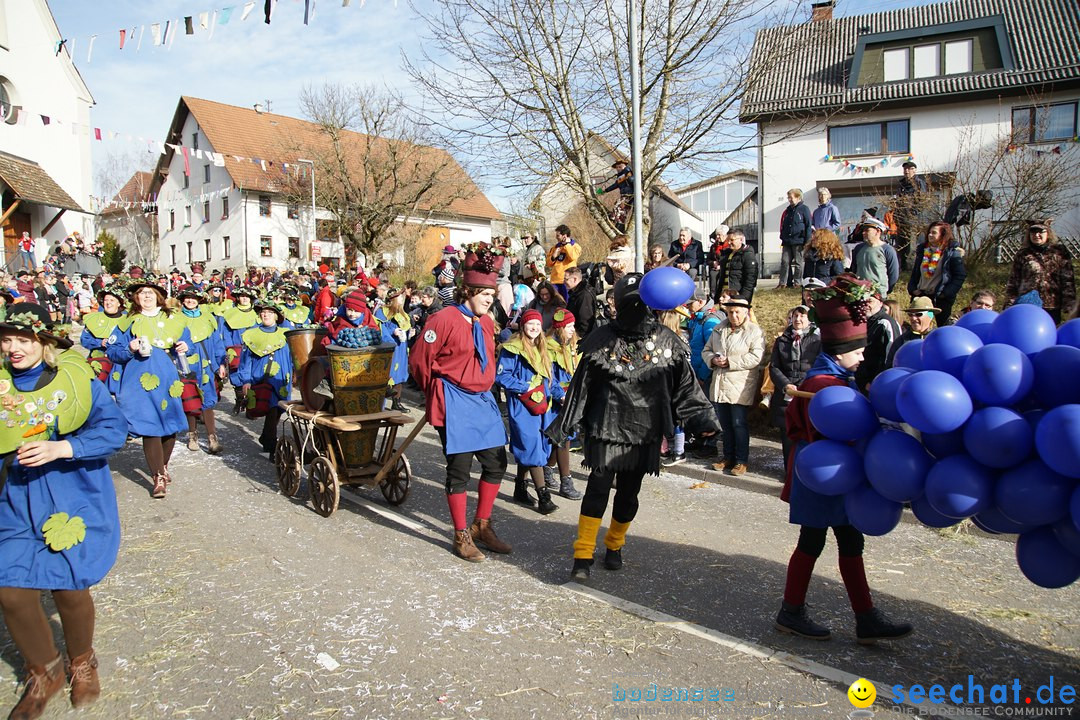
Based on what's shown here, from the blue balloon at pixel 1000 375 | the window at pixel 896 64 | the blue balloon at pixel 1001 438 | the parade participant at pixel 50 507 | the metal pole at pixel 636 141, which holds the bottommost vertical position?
the parade participant at pixel 50 507

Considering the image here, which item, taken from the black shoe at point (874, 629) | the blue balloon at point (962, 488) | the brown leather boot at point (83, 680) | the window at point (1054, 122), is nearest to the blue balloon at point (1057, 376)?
the blue balloon at point (962, 488)

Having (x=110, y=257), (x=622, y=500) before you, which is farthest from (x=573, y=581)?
(x=110, y=257)

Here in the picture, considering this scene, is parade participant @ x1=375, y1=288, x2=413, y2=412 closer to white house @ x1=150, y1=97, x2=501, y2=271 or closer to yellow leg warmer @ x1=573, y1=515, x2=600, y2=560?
yellow leg warmer @ x1=573, y1=515, x2=600, y2=560

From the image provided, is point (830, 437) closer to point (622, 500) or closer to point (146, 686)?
point (622, 500)

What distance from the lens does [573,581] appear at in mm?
5117

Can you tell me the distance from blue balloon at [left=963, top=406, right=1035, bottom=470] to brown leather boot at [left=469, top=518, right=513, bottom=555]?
356 centimetres

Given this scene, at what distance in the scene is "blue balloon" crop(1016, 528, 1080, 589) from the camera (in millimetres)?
2852

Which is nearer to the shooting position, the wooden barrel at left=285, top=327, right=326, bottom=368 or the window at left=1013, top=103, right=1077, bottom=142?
the wooden barrel at left=285, top=327, right=326, bottom=368

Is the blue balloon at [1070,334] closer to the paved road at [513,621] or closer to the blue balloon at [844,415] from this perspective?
the blue balloon at [844,415]

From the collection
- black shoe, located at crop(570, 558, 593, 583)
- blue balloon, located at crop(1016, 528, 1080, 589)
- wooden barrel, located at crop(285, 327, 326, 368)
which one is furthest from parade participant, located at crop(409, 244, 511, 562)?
blue balloon, located at crop(1016, 528, 1080, 589)

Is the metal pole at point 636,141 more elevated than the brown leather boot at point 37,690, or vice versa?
the metal pole at point 636,141

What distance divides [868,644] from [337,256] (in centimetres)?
4337

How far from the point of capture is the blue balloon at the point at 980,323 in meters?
3.21

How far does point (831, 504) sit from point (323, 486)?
419 centimetres
